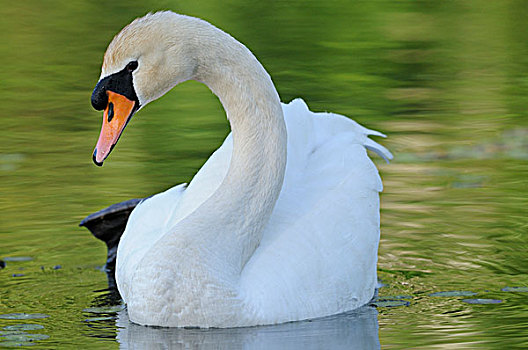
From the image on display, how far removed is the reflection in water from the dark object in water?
1617 mm

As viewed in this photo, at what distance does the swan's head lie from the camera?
5.74m

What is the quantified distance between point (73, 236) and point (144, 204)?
90 cm

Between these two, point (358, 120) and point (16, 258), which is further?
point (358, 120)

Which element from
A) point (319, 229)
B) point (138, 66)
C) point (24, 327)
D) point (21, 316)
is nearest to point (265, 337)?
point (319, 229)

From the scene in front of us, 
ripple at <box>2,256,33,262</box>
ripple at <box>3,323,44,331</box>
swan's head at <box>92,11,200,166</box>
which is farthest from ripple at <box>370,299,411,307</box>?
ripple at <box>2,256,33,262</box>

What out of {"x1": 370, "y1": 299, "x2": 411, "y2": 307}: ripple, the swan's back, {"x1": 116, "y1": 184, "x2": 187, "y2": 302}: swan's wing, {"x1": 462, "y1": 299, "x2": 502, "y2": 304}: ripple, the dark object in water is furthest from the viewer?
the dark object in water

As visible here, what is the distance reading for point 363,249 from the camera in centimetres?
658

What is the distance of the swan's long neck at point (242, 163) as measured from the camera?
19.7 feet

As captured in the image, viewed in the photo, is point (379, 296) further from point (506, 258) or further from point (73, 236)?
point (73, 236)

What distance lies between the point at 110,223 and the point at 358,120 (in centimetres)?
362

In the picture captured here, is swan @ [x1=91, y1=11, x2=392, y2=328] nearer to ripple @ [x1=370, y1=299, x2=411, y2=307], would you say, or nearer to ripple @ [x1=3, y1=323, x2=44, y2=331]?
ripple @ [x1=370, y1=299, x2=411, y2=307]

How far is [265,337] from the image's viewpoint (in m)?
5.80

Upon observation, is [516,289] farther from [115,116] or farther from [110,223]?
[110,223]

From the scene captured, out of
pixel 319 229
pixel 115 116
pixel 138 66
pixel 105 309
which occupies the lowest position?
pixel 105 309
